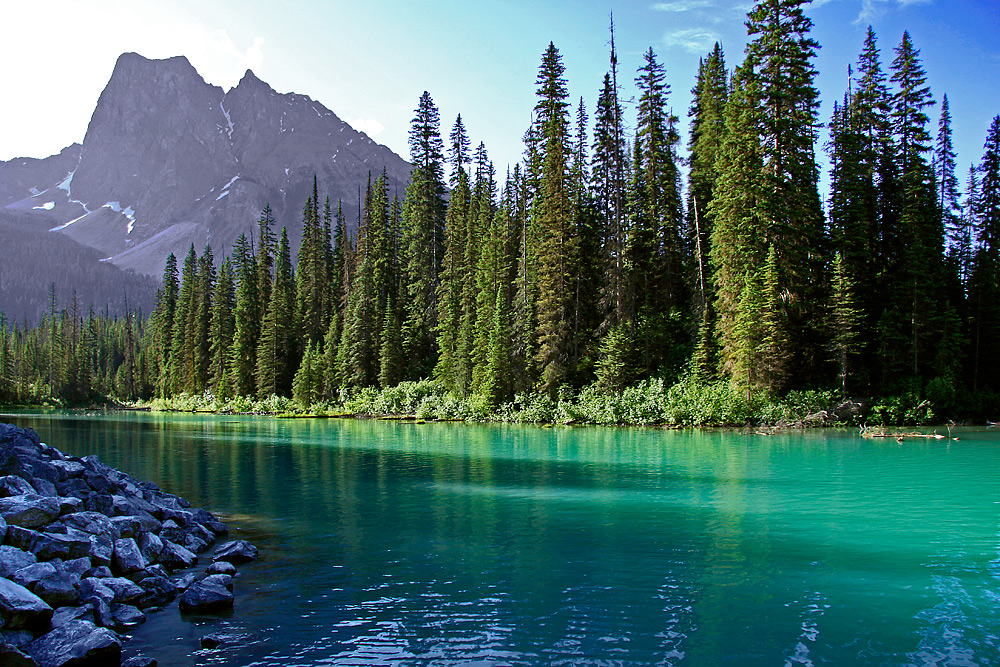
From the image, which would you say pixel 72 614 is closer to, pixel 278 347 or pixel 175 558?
pixel 175 558

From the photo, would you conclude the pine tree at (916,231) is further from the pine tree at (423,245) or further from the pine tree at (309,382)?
the pine tree at (309,382)

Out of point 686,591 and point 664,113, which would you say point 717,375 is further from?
point 686,591

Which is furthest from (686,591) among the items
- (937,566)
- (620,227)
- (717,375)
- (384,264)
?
(384,264)

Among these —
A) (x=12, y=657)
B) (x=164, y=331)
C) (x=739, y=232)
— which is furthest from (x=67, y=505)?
(x=164, y=331)

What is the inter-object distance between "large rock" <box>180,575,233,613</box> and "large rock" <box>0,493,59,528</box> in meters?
3.02

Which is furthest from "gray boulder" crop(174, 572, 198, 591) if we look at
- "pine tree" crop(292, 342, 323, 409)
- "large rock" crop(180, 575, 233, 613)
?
"pine tree" crop(292, 342, 323, 409)

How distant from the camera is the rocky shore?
7.24 m

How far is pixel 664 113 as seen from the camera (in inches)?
2099

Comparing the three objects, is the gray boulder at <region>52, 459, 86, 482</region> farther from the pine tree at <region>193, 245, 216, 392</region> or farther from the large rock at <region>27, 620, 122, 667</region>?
the pine tree at <region>193, 245, 216, 392</region>

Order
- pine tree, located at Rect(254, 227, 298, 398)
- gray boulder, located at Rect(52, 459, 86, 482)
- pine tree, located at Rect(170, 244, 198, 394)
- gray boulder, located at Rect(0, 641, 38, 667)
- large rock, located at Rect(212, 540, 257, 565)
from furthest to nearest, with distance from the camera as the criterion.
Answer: pine tree, located at Rect(170, 244, 198, 394) → pine tree, located at Rect(254, 227, 298, 398) → gray boulder, located at Rect(52, 459, 86, 482) → large rock, located at Rect(212, 540, 257, 565) → gray boulder, located at Rect(0, 641, 38, 667)

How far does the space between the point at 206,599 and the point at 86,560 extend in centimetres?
196

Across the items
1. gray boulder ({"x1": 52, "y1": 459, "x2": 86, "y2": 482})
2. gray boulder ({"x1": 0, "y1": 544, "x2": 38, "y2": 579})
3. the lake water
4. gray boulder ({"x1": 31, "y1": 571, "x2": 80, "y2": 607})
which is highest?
gray boulder ({"x1": 52, "y1": 459, "x2": 86, "y2": 482})

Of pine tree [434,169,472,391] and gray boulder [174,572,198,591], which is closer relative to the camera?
gray boulder [174,572,198,591]

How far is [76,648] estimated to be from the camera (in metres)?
7.07
